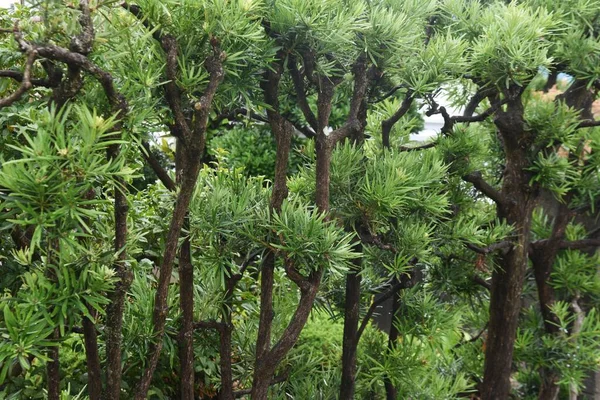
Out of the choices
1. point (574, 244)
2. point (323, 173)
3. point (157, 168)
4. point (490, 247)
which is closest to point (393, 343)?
point (490, 247)

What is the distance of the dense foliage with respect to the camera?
834 millimetres

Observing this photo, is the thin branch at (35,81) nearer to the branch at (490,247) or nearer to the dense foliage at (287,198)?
the dense foliage at (287,198)

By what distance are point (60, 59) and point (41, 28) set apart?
0.08 metres

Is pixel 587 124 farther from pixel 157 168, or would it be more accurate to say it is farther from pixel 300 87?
pixel 157 168

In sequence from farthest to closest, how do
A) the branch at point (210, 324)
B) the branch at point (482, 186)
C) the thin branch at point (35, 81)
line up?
the branch at point (482, 186)
the branch at point (210, 324)
the thin branch at point (35, 81)

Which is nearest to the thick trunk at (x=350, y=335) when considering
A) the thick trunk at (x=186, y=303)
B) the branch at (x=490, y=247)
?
the branch at (x=490, y=247)

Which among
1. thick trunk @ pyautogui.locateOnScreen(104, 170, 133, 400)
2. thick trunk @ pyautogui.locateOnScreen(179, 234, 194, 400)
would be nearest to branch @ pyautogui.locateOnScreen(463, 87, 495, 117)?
thick trunk @ pyautogui.locateOnScreen(179, 234, 194, 400)

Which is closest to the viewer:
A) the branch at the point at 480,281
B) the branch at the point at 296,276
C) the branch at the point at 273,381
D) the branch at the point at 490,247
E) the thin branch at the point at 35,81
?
the thin branch at the point at 35,81

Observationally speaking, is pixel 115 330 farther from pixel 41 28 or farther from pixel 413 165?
pixel 413 165

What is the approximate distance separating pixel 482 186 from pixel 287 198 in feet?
2.08

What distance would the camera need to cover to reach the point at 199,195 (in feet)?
3.79

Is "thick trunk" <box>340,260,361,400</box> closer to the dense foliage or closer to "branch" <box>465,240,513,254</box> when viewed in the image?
the dense foliage

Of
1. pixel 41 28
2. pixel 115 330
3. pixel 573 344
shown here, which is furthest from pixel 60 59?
pixel 573 344

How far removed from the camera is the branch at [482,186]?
1.56 meters
